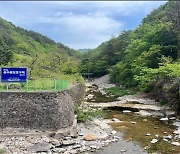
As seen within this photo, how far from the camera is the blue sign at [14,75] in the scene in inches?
821

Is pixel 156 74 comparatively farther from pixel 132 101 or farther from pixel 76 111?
pixel 76 111

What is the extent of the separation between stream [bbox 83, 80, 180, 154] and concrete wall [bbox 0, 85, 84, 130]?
3.92m

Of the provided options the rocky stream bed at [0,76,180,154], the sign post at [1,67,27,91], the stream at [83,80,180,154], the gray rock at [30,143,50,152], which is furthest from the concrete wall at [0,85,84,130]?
the stream at [83,80,180,154]

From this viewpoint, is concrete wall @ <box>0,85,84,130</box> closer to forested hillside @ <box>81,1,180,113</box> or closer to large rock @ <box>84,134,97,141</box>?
large rock @ <box>84,134,97,141</box>

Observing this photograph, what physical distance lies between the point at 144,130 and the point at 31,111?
8270 millimetres

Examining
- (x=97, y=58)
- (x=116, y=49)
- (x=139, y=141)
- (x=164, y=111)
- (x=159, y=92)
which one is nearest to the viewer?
(x=139, y=141)

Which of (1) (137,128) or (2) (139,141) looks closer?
(2) (139,141)

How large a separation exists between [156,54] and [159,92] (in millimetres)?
9494

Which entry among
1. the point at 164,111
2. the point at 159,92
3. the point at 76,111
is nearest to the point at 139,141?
the point at 76,111

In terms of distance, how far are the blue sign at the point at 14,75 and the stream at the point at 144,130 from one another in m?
6.84

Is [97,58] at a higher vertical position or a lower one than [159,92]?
higher

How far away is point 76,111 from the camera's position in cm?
2488

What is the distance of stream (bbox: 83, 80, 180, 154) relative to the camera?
19.1m

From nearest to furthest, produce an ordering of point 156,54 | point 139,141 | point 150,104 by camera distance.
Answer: point 139,141, point 150,104, point 156,54
